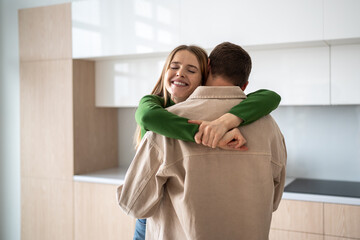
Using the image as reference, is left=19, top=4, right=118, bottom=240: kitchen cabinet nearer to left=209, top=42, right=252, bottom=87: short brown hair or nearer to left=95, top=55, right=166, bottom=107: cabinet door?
left=95, top=55, right=166, bottom=107: cabinet door

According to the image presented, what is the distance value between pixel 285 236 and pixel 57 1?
258cm

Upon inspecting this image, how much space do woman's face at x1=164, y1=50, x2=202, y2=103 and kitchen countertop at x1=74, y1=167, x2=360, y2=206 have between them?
1339mm

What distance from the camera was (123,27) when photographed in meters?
3.18

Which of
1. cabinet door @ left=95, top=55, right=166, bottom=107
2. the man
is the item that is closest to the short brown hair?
the man

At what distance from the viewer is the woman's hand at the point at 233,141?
125 centimetres

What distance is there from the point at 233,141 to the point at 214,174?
0.37ft

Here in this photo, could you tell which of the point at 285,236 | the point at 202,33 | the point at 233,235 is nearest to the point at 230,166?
the point at 233,235

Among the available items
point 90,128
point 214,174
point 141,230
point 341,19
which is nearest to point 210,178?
point 214,174

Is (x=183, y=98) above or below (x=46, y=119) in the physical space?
above

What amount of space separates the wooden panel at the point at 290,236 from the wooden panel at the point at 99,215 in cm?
104

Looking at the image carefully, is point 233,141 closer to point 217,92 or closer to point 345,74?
point 217,92

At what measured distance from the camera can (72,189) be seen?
134 inches

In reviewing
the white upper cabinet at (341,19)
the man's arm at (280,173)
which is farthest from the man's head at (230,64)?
the white upper cabinet at (341,19)

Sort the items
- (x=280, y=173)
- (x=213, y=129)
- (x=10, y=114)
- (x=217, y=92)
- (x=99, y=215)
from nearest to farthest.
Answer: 1. (x=213, y=129)
2. (x=217, y=92)
3. (x=280, y=173)
4. (x=99, y=215)
5. (x=10, y=114)
